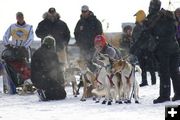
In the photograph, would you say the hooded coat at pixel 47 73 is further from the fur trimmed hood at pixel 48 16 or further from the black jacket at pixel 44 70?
the fur trimmed hood at pixel 48 16

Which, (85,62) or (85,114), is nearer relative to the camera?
(85,114)

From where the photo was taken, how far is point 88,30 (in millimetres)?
11609

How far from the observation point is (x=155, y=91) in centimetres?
1068

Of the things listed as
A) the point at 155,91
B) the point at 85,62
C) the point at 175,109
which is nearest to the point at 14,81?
the point at 85,62

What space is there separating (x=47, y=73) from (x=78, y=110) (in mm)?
2390

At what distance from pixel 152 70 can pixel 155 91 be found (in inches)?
63.4

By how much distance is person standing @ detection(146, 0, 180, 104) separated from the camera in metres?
8.37

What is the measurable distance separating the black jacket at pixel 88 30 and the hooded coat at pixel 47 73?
1.43 metres

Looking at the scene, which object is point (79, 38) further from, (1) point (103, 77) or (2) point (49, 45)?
(1) point (103, 77)

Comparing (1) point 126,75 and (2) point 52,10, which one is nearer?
(1) point 126,75

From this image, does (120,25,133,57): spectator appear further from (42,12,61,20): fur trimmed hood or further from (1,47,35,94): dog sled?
(1,47,35,94): dog sled

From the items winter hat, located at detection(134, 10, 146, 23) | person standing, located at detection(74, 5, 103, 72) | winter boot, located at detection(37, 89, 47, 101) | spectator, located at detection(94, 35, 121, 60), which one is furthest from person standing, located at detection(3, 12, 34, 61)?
spectator, located at detection(94, 35, 121, 60)

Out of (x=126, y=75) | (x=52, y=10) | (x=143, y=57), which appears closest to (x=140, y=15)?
(x=143, y=57)

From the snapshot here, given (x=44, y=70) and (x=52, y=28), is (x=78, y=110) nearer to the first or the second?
(x=44, y=70)
